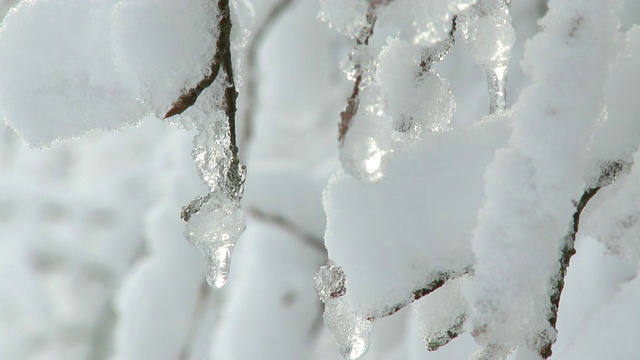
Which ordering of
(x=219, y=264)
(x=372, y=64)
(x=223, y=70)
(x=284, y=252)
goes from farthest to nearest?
(x=284, y=252) < (x=219, y=264) < (x=223, y=70) < (x=372, y=64)

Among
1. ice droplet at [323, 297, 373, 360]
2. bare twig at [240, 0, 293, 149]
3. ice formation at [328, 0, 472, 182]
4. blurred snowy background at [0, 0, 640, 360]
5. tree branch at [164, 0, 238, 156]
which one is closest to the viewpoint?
ice formation at [328, 0, 472, 182]

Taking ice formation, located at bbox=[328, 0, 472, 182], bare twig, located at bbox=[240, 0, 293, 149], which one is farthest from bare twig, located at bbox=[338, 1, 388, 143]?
bare twig, located at bbox=[240, 0, 293, 149]

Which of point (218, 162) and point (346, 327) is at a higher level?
point (218, 162)

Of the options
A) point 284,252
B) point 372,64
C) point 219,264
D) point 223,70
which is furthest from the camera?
point 284,252

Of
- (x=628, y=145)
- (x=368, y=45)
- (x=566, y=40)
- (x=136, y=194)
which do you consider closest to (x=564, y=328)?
(x=628, y=145)

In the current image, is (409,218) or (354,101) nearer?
(354,101)

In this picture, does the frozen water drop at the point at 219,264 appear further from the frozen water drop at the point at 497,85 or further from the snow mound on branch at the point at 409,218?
the frozen water drop at the point at 497,85

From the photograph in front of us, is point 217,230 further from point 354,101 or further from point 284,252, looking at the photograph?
point 284,252

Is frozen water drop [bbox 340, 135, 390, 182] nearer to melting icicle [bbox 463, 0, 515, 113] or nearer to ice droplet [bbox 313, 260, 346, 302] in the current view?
ice droplet [bbox 313, 260, 346, 302]

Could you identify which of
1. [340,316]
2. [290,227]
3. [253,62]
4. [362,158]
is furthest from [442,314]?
[253,62]
